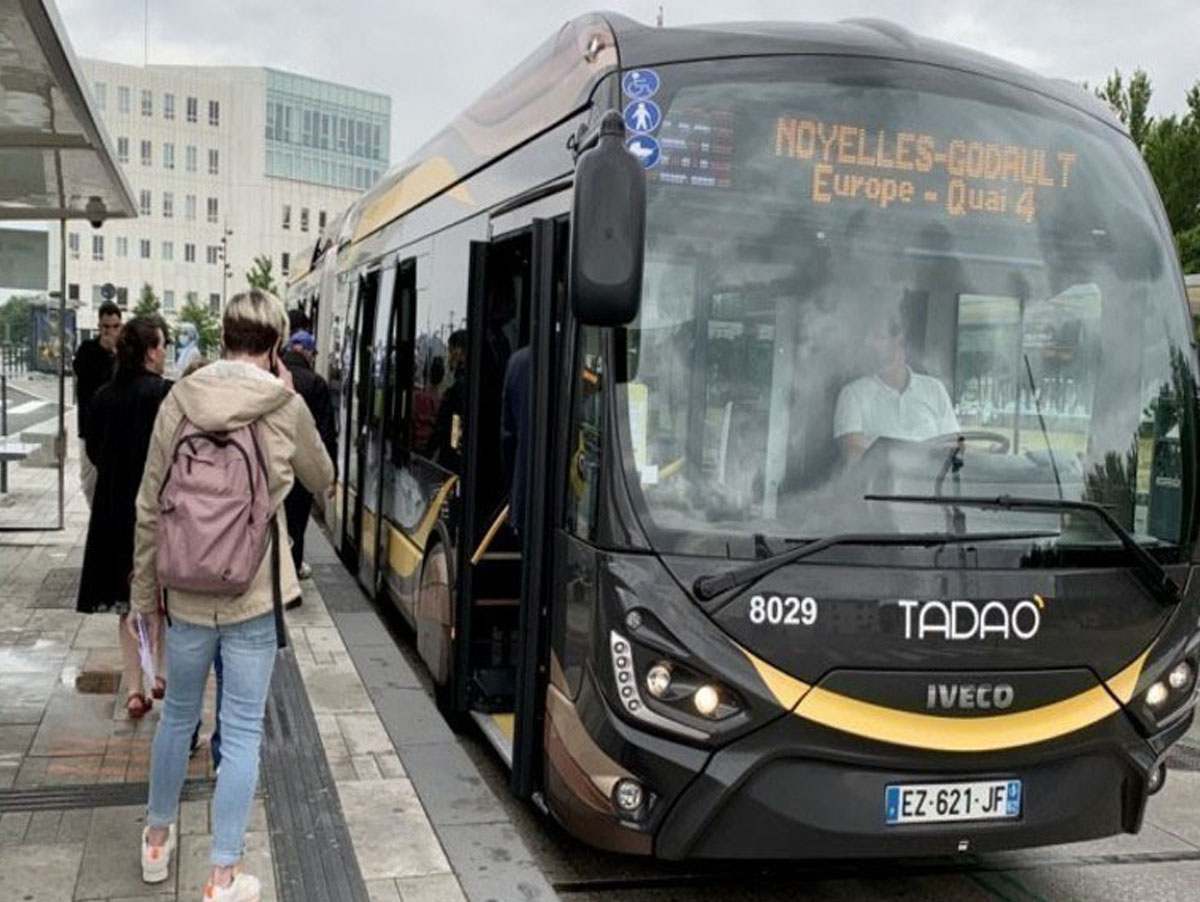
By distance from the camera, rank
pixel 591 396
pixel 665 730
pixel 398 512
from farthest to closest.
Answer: pixel 398 512
pixel 591 396
pixel 665 730

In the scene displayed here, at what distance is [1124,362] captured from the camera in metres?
4.33

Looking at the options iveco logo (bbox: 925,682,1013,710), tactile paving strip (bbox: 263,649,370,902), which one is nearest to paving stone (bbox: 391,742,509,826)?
tactile paving strip (bbox: 263,649,370,902)

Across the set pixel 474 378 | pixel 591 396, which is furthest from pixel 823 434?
pixel 474 378

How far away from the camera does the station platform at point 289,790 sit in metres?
4.30

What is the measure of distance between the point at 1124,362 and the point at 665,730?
1.99 m

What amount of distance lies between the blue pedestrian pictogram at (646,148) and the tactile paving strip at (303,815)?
99.0 inches

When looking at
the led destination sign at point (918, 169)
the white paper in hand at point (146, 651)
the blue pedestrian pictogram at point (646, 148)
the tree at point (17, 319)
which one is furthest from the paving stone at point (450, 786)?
the tree at point (17, 319)

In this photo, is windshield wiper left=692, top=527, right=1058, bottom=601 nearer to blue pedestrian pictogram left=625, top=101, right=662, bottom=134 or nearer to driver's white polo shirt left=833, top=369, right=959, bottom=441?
driver's white polo shirt left=833, top=369, right=959, bottom=441

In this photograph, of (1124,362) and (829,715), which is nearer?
(829,715)

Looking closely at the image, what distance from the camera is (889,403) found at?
13.3ft

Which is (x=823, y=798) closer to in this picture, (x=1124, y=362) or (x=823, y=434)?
(x=823, y=434)

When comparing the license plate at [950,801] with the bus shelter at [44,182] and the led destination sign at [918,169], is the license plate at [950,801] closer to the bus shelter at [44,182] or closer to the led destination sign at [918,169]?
the led destination sign at [918,169]

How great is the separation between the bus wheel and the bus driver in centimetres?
A: 243

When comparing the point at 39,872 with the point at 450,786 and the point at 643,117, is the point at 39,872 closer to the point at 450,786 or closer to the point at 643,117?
the point at 450,786
